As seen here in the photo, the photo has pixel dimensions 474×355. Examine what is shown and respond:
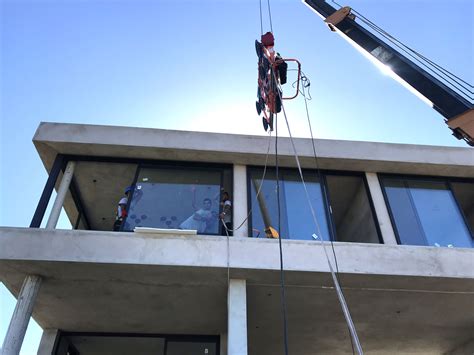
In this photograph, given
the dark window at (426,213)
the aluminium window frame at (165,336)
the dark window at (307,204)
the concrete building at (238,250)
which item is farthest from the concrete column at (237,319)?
the dark window at (426,213)

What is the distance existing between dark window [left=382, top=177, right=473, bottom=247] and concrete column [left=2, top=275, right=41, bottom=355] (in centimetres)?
639

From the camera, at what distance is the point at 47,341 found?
8.41 m

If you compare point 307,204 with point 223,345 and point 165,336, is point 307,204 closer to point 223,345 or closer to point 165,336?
point 223,345

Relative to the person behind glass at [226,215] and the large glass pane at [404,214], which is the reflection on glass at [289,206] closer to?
the person behind glass at [226,215]

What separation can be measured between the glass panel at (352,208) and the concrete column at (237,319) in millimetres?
2986

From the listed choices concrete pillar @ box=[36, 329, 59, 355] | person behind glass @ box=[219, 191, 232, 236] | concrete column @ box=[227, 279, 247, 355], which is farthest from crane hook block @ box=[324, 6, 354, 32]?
concrete pillar @ box=[36, 329, 59, 355]

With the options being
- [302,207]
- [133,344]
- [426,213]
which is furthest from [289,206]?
[133,344]

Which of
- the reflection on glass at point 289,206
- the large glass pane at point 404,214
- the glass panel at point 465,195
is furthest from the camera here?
the glass panel at point 465,195

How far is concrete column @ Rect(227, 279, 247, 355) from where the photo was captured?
20.2ft

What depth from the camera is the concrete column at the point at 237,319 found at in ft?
20.2

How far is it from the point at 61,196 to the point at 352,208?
6084 millimetres

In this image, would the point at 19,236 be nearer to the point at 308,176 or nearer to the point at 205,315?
the point at 205,315

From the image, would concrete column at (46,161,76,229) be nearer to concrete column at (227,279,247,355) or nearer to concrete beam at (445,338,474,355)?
concrete column at (227,279,247,355)

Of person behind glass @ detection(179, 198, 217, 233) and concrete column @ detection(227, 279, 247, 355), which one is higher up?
person behind glass @ detection(179, 198, 217, 233)
